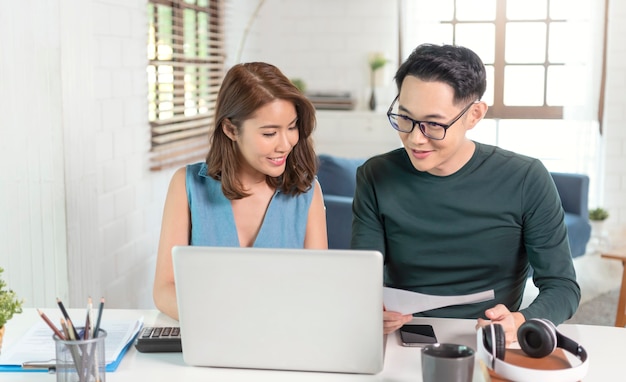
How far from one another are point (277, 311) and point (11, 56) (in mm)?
1696

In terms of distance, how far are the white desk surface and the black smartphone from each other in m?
0.02

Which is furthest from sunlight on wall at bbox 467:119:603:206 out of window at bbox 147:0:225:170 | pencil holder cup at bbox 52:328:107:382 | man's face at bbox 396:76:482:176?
pencil holder cup at bbox 52:328:107:382

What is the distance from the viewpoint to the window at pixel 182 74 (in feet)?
12.1

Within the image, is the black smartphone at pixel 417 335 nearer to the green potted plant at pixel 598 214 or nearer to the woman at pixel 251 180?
the woman at pixel 251 180

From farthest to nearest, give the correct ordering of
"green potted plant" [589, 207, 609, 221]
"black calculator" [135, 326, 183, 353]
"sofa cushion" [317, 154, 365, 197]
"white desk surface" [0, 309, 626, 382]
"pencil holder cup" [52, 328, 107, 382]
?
"green potted plant" [589, 207, 609, 221], "sofa cushion" [317, 154, 365, 197], "black calculator" [135, 326, 183, 353], "white desk surface" [0, 309, 626, 382], "pencil holder cup" [52, 328, 107, 382]

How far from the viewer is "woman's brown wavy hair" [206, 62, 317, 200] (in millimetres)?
1916

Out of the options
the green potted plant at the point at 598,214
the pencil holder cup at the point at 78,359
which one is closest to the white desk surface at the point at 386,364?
the pencil holder cup at the point at 78,359

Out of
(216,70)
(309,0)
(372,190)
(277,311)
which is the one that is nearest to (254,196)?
(372,190)

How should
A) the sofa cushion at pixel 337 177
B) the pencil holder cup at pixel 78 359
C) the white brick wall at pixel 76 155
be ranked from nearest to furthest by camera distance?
the pencil holder cup at pixel 78 359 < the white brick wall at pixel 76 155 < the sofa cushion at pixel 337 177

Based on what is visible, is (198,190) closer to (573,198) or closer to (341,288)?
(341,288)

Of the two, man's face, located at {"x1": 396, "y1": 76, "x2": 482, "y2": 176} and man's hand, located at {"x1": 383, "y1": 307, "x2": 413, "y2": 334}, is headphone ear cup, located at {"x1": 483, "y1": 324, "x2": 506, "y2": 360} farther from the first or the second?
man's face, located at {"x1": 396, "y1": 76, "x2": 482, "y2": 176}

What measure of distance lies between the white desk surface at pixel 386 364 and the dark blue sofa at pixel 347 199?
234 cm

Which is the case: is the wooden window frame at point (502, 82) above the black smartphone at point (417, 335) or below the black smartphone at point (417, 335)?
above

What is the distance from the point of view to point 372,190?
2043 millimetres
